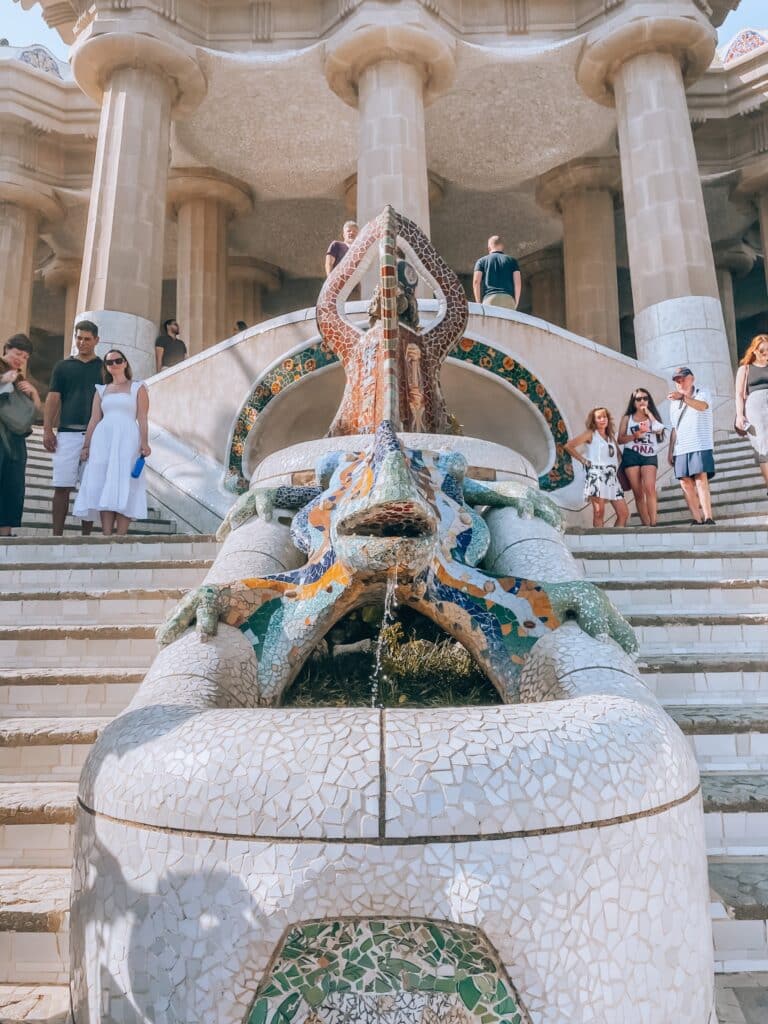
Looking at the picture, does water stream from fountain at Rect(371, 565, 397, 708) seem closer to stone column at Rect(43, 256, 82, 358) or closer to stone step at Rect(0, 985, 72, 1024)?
stone step at Rect(0, 985, 72, 1024)

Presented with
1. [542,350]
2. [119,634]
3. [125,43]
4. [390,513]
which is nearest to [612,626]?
[390,513]

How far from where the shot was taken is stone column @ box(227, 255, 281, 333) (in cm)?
2058

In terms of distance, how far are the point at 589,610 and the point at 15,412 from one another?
4.63 metres

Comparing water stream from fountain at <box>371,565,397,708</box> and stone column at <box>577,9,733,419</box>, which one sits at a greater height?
stone column at <box>577,9,733,419</box>

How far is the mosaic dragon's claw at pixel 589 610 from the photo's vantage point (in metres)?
2.44

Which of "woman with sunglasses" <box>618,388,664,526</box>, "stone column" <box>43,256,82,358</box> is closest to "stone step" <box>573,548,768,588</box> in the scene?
"woman with sunglasses" <box>618,388,664,526</box>

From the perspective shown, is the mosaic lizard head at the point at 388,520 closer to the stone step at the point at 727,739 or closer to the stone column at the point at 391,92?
the stone step at the point at 727,739

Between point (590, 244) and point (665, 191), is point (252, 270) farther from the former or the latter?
point (665, 191)

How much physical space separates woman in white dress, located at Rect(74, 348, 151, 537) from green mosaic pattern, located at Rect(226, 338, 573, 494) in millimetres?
2117

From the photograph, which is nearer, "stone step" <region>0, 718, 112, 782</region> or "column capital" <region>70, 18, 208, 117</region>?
"stone step" <region>0, 718, 112, 782</region>

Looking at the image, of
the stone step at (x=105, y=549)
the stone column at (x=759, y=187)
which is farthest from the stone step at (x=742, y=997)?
the stone column at (x=759, y=187)

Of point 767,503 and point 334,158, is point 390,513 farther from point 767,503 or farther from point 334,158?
point 334,158

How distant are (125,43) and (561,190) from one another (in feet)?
29.4

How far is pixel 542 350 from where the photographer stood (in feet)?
29.7
